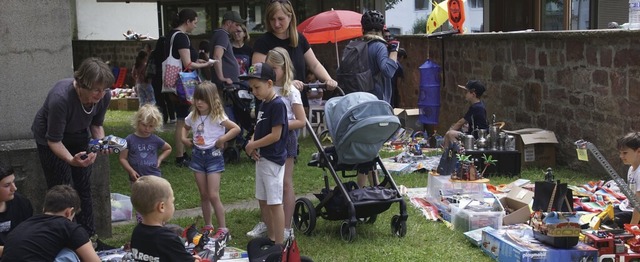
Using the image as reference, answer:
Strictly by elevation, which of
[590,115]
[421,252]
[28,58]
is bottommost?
[421,252]

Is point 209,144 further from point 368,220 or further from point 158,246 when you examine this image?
point 158,246

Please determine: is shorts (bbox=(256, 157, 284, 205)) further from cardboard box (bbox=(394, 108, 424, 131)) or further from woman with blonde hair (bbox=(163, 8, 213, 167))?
cardboard box (bbox=(394, 108, 424, 131))

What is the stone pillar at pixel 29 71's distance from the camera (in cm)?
649

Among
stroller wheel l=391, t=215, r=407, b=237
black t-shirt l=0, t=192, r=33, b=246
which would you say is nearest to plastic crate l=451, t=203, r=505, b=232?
stroller wheel l=391, t=215, r=407, b=237

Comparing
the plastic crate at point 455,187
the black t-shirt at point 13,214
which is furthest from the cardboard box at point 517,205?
the black t-shirt at point 13,214

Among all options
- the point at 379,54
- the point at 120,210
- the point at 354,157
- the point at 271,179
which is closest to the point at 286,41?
the point at 354,157

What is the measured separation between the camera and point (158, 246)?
4.57 metres

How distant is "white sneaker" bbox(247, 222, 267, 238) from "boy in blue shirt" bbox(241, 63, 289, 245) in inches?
20.4

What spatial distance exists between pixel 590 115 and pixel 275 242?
4.81m

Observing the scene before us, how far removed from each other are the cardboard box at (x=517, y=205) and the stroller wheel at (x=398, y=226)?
777 millimetres

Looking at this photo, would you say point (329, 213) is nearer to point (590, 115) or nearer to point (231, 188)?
point (231, 188)

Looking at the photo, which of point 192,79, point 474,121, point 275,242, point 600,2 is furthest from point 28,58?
point 600,2

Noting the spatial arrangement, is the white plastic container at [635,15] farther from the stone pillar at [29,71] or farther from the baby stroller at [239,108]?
the stone pillar at [29,71]

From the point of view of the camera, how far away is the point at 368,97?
6836mm
